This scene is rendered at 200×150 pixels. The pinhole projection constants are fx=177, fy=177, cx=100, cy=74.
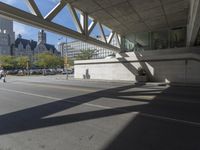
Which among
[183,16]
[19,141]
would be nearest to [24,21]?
[19,141]

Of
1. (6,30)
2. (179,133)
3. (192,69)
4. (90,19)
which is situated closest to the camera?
(179,133)

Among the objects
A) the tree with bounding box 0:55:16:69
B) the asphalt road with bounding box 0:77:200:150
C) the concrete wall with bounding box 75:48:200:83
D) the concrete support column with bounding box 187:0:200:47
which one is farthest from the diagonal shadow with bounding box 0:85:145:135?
the tree with bounding box 0:55:16:69

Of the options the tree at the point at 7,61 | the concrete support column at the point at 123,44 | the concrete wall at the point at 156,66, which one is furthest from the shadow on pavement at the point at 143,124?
A: the tree at the point at 7,61

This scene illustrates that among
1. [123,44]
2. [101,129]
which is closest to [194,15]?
[101,129]

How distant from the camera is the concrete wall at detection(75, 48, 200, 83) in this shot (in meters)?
19.3

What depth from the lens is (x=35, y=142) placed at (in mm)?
4180

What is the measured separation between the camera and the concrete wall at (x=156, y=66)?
63.3ft

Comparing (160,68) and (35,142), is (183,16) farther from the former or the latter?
(35,142)

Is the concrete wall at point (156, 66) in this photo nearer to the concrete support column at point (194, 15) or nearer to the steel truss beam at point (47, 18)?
the concrete support column at point (194, 15)

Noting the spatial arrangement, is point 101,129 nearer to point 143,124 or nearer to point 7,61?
point 143,124

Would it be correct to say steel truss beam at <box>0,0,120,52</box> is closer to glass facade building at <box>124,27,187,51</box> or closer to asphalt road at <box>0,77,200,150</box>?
asphalt road at <box>0,77,200,150</box>

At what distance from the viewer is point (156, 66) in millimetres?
22016

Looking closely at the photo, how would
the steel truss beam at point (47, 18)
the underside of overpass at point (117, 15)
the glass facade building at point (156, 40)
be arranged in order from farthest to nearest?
the glass facade building at point (156, 40) < the underside of overpass at point (117, 15) < the steel truss beam at point (47, 18)

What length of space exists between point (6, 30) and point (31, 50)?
18657 mm
